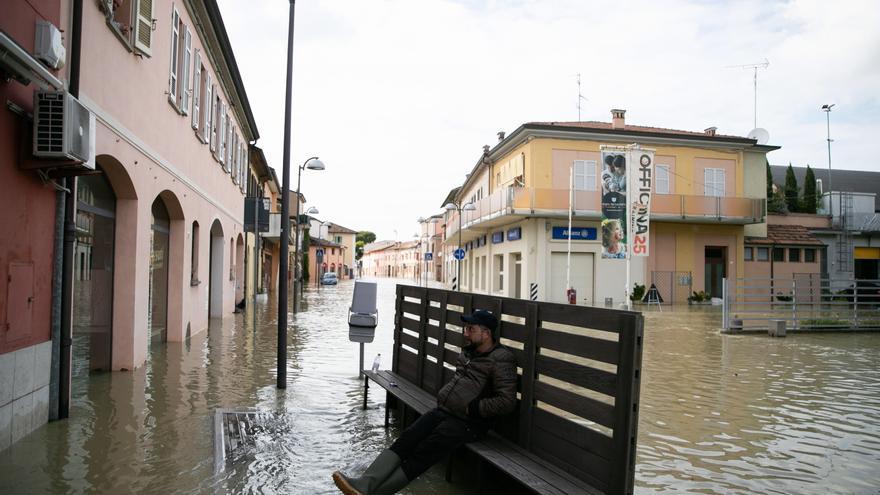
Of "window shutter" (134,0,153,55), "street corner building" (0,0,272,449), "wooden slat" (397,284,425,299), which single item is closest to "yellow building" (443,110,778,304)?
"street corner building" (0,0,272,449)

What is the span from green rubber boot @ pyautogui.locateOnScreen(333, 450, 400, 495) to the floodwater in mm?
575

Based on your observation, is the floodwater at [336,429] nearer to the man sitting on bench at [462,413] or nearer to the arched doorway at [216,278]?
the man sitting on bench at [462,413]

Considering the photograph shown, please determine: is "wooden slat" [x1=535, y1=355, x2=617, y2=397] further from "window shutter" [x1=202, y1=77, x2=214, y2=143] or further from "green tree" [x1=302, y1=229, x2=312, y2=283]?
"green tree" [x1=302, y1=229, x2=312, y2=283]

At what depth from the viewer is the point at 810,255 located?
3962 cm

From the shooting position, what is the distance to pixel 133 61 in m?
9.16

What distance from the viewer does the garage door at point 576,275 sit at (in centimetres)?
3186

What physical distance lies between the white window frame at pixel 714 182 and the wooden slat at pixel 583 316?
3279cm

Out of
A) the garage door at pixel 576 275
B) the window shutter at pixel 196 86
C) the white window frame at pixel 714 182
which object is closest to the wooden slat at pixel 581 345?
the window shutter at pixel 196 86

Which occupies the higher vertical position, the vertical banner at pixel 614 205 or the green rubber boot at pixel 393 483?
the vertical banner at pixel 614 205

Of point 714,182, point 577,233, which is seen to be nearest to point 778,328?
point 577,233

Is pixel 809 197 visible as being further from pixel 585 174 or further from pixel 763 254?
pixel 585 174

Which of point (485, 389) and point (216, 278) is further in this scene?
point (216, 278)

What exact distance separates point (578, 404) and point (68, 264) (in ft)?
17.6

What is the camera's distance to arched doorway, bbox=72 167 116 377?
27.7 ft
